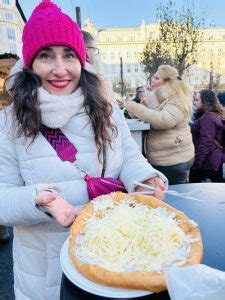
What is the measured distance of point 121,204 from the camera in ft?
3.84

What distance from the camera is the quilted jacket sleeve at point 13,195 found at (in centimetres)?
114

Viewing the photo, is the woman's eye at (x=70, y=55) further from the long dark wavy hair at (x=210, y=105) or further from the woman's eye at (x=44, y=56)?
the long dark wavy hair at (x=210, y=105)

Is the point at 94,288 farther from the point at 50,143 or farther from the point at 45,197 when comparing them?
the point at 50,143

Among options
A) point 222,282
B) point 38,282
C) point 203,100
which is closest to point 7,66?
point 203,100

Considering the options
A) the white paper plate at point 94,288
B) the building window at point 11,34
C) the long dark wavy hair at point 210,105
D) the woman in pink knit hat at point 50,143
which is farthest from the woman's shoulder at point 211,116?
the building window at point 11,34

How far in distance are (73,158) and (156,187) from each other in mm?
395

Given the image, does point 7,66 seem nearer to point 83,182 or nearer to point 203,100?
point 203,100

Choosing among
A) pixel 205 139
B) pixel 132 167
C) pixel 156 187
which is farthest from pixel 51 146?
pixel 205 139

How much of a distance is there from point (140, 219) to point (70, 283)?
0.32m

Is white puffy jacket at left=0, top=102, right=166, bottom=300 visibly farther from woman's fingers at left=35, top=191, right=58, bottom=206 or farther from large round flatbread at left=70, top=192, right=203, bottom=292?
large round flatbread at left=70, top=192, right=203, bottom=292

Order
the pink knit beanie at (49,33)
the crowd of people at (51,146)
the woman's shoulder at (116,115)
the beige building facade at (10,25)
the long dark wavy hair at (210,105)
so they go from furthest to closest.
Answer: the beige building facade at (10,25), the long dark wavy hair at (210,105), the woman's shoulder at (116,115), the pink knit beanie at (49,33), the crowd of people at (51,146)

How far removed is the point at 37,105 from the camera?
1.31 metres

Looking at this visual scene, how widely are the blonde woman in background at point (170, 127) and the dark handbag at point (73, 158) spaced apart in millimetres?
1950

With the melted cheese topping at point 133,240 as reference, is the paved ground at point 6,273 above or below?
below
